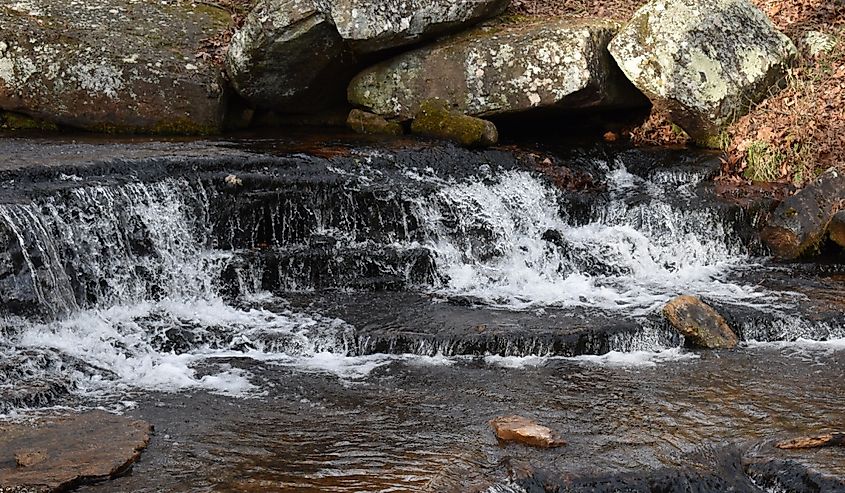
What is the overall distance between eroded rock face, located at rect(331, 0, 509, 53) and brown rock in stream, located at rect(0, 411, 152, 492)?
238 inches

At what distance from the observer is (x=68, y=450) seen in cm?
562

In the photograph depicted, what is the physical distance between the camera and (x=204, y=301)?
348 inches

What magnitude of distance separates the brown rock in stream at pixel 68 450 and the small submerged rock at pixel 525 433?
2.04 meters

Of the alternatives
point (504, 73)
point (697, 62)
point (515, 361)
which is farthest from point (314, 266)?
point (697, 62)

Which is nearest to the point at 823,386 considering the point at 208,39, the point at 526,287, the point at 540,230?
the point at 526,287

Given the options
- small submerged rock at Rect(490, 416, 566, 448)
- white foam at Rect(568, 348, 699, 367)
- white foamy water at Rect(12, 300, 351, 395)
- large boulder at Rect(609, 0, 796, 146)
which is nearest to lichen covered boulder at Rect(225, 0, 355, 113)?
large boulder at Rect(609, 0, 796, 146)

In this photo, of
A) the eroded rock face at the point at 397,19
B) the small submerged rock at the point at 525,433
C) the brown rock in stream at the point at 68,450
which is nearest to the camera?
the brown rock in stream at the point at 68,450

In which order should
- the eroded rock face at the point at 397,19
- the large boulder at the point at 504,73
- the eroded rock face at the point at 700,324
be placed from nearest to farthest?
the eroded rock face at the point at 700,324
the eroded rock face at the point at 397,19
the large boulder at the point at 504,73

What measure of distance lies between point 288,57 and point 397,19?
4.18ft

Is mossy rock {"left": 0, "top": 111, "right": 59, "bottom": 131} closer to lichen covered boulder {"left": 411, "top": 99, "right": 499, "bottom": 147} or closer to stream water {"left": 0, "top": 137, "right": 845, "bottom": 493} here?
stream water {"left": 0, "top": 137, "right": 845, "bottom": 493}

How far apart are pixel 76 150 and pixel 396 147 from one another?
3.18 m

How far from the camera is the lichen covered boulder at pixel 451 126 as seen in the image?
1120 cm

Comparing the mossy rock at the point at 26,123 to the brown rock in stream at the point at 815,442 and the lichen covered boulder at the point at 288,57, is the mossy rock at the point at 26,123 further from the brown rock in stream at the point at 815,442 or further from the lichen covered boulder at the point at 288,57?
the brown rock in stream at the point at 815,442

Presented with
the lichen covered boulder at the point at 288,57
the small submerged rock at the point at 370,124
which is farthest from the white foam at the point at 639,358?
the lichen covered boulder at the point at 288,57
